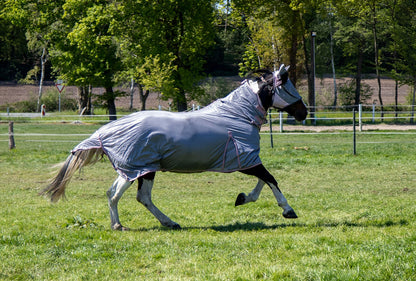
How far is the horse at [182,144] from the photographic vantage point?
7016 mm

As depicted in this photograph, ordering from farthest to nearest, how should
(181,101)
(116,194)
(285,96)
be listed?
(181,101) → (285,96) → (116,194)

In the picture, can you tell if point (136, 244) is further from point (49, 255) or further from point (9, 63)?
point (9, 63)

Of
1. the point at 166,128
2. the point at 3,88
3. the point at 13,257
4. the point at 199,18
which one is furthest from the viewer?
the point at 3,88

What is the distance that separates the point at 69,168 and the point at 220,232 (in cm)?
230

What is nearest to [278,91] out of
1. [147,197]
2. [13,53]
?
[147,197]

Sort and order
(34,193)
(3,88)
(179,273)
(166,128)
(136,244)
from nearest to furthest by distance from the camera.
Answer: (179,273)
(136,244)
(166,128)
(34,193)
(3,88)

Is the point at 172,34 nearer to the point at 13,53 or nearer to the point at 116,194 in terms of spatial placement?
the point at 116,194

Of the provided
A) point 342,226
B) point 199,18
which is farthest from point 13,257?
point 199,18

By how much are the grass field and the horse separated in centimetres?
60

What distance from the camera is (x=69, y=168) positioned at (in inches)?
291

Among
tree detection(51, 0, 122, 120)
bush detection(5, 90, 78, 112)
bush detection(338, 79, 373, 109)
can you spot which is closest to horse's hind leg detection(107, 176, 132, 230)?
tree detection(51, 0, 122, 120)

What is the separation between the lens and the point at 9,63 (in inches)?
2822

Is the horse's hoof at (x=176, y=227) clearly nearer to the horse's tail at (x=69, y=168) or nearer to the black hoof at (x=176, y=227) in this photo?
the black hoof at (x=176, y=227)

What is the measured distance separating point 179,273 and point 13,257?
194 centimetres
